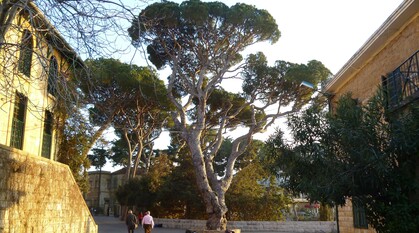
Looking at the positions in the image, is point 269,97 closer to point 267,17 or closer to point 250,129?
point 250,129

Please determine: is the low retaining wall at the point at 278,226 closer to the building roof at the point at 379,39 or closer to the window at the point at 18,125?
the building roof at the point at 379,39

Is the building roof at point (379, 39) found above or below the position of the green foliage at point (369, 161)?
above

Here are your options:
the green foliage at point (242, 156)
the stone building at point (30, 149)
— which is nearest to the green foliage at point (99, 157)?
the green foliage at point (242, 156)

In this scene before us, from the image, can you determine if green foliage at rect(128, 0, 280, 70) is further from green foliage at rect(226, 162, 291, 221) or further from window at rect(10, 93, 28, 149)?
green foliage at rect(226, 162, 291, 221)

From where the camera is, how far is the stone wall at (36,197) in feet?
28.7

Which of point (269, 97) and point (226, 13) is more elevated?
point (226, 13)

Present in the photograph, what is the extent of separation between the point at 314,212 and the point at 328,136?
30.6 metres

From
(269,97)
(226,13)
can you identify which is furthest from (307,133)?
(269,97)

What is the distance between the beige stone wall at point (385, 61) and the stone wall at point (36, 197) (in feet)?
25.5

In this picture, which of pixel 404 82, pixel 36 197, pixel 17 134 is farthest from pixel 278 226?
pixel 36 197

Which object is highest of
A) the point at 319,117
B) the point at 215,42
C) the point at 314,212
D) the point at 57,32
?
the point at 215,42

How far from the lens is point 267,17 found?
2292 centimetres

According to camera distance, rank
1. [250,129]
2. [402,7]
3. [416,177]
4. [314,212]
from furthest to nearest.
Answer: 1. [314,212]
2. [250,129]
3. [402,7]
4. [416,177]

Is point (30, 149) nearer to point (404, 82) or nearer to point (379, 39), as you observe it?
point (379, 39)
